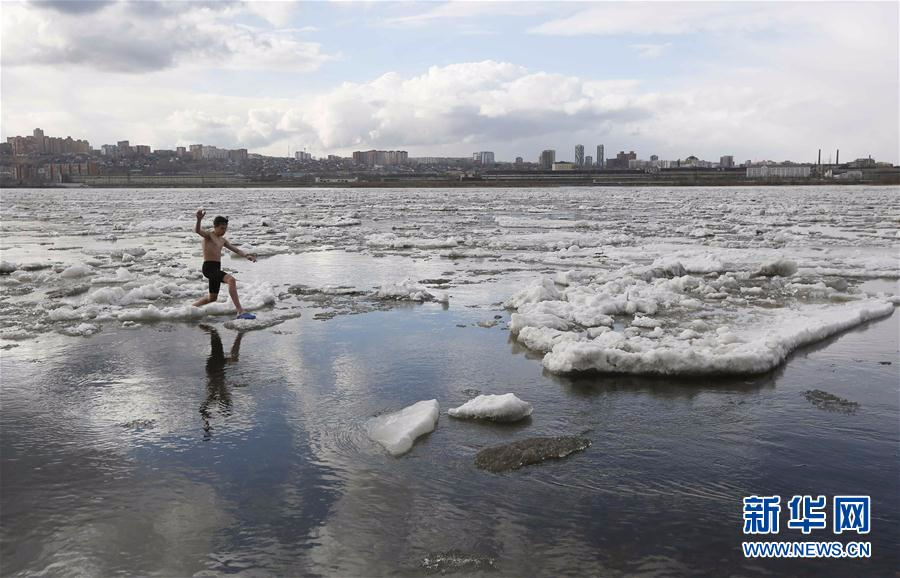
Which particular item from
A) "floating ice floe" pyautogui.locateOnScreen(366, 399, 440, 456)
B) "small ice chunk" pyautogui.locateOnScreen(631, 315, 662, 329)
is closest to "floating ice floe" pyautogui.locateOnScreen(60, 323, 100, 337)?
"floating ice floe" pyautogui.locateOnScreen(366, 399, 440, 456)

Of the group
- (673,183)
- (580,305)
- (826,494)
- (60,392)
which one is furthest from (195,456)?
(673,183)

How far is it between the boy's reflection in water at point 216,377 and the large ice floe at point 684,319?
3.46 metres

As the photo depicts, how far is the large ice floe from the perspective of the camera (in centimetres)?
725

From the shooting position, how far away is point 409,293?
11.9 meters

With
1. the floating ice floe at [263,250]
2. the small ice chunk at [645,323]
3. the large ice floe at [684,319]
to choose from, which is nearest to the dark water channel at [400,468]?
the large ice floe at [684,319]

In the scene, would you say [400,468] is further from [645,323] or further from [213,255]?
[213,255]

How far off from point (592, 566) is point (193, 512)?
2.52 m

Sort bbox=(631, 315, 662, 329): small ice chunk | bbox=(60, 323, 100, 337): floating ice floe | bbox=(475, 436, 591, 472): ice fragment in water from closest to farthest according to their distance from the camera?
bbox=(475, 436, 591, 472): ice fragment in water, bbox=(60, 323, 100, 337): floating ice floe, bbox=(631, 315, 662, 329): small ice chunk

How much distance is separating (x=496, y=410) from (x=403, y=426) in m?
0.88

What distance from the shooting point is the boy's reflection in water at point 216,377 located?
6.00 metres

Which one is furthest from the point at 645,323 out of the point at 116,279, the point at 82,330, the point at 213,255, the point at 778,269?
the point at 116,279

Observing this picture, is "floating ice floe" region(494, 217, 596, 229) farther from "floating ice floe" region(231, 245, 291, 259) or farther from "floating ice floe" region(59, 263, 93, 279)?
"floating ice floe" region(59, 263, 93, 279)

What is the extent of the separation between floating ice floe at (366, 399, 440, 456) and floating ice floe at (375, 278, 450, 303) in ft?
18.3

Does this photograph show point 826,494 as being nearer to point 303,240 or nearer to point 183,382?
point 183,382
